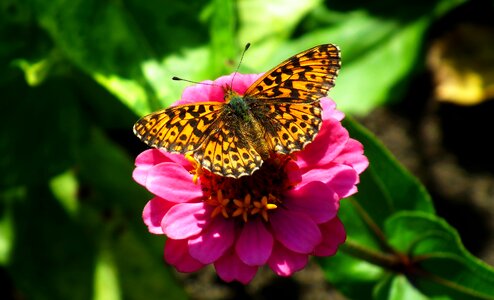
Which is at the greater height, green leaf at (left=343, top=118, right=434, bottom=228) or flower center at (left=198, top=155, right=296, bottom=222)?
flower center at (left=198, top=155, right=296, bottom=222)

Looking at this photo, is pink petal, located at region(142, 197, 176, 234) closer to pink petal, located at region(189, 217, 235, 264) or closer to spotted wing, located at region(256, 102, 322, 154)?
pink petal, located at region(189, 217, 235, 264)

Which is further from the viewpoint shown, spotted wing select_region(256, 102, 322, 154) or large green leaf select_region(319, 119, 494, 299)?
large green leaf select_region(319, 119, 494, 299)

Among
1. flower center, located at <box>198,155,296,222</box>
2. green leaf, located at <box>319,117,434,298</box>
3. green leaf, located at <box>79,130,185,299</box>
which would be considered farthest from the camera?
green leaf, located at <box>79,130,185,299</box>

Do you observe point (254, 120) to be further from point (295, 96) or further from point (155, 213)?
point (155, 213)

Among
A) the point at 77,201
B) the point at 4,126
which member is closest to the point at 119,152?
the point at 77,201

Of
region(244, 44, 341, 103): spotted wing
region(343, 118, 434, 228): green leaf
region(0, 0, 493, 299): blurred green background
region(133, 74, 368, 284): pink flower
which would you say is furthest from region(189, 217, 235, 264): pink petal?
region(0, 0, 493, 299): blurred green background

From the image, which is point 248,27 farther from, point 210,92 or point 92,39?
point 210,92

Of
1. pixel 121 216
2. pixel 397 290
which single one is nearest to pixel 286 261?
pixel 397 290
